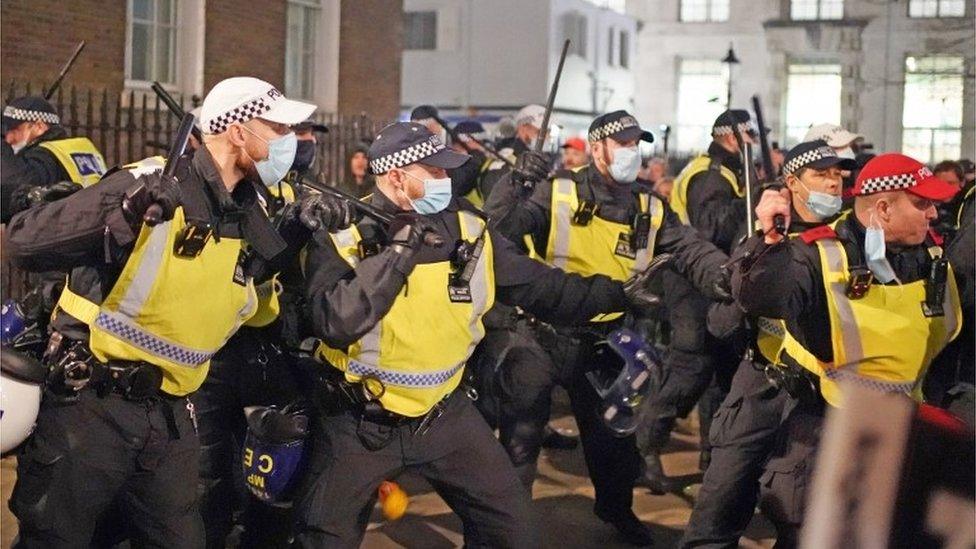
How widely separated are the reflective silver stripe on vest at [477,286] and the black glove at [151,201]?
133cm

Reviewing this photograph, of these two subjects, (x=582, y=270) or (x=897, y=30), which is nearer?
(x=582, y=270)

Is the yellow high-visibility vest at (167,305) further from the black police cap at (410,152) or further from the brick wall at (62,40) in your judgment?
the brick wall at (62,40)

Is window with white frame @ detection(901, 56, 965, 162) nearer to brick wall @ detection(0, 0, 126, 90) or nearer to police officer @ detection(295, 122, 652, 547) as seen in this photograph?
brick wall @ detection(0, 0, 126, 90)

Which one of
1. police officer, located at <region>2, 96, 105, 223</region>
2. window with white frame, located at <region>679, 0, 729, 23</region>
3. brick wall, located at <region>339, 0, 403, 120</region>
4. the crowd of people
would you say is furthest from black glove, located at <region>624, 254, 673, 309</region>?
window with white frame, located at <region>679, 0, 729, 23</region>

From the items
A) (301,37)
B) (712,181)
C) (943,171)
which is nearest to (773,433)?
(712,181)

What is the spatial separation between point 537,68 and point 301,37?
23.2 meters

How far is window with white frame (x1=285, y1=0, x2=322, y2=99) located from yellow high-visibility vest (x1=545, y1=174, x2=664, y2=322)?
1041 centimetres

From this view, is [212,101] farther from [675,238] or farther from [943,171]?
[943,171]

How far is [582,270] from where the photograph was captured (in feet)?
24.6

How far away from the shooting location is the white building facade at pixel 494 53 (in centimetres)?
4047

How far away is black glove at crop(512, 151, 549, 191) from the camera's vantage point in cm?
802

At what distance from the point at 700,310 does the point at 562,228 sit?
1.93 m

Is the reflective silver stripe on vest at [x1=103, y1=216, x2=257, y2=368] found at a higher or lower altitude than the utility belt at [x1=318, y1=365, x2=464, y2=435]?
higher

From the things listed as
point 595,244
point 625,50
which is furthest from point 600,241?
point 625,50
